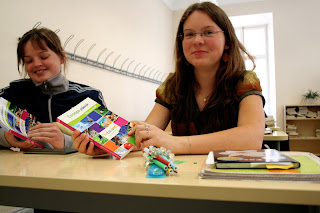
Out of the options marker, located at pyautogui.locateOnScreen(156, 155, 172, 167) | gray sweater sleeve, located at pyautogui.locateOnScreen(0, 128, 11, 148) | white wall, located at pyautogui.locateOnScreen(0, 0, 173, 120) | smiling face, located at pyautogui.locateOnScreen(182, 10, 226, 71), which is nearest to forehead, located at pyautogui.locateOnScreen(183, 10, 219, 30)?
smiling face, located at pyautogui.locateOnScreen(182, 10, 226, 71)

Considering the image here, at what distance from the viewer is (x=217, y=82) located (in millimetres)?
1285

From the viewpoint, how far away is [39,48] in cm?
148

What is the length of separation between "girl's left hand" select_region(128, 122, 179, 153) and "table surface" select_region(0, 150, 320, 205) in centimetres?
10

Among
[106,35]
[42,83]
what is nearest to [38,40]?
[42,83]

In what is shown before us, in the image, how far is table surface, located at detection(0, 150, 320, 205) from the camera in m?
0.47

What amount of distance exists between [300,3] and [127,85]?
4.43 m

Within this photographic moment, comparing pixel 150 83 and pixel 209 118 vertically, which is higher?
pixel 150 83

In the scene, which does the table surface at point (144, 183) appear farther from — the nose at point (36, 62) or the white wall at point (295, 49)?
the white wall at point (295, 49)

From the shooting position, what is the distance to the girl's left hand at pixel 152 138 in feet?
2.92

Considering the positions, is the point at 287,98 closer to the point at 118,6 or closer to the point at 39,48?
the point at 118,6

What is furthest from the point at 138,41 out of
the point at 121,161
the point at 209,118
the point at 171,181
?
the point at 171,181

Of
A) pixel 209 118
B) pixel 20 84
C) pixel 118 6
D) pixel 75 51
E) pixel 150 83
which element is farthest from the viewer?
pixel 150 83

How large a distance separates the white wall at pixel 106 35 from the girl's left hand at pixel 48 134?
986 millimetres

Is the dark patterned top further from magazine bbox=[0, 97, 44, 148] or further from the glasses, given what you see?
magazine bbox=[0, 97, 44, 148]
